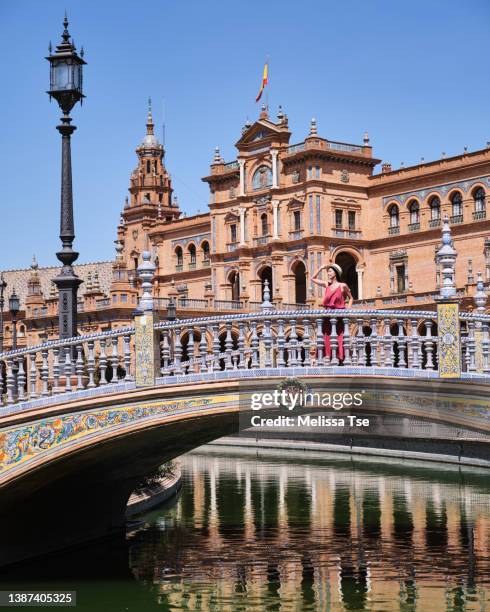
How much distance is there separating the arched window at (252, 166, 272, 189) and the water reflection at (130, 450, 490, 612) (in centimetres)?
3648

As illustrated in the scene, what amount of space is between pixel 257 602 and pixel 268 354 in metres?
3.36

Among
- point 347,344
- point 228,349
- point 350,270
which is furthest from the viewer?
point 350,270

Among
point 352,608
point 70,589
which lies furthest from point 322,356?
point 70,589

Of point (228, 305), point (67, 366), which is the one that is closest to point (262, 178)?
point (228, 305)

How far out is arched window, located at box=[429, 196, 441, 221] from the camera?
195ft

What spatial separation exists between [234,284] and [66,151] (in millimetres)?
52508

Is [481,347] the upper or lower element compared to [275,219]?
lower

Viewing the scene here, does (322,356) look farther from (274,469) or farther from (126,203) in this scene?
(126,203)

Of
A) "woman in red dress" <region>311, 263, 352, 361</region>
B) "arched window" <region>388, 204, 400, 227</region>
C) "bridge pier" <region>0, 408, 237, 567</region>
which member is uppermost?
"arched window" <region>388, 204, 400, 227</region>

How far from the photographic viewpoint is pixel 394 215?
61969mm

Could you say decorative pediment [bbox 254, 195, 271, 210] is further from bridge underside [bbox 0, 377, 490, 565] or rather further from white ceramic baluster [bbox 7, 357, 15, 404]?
white ceramic baluster [bbox 7, 357, 15, 404]

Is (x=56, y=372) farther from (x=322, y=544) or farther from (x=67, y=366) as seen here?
(x=322, y=544)

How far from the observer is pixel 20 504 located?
15797 millimetres

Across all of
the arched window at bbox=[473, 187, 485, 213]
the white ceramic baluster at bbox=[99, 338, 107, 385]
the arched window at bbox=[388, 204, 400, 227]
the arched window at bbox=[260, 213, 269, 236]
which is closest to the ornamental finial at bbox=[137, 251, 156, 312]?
the white ceramic baluster at bbox=[99, 338, 107, 385]
